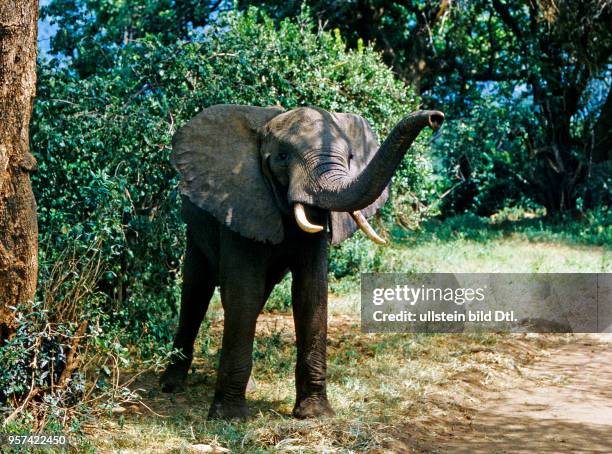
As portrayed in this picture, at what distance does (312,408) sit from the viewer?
5918 mm

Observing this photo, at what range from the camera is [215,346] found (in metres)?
8.48

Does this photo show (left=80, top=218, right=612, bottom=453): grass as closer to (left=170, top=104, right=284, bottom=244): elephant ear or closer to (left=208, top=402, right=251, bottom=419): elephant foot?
(left=208, top=402, right=251, bottom=419): elephant foot

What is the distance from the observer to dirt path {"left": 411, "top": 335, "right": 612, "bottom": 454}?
5.86m

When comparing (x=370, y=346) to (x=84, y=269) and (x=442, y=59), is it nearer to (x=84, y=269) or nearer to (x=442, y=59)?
(x=84, y=269)

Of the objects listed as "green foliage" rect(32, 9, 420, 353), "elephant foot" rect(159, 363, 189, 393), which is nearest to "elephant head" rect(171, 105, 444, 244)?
"green foliage" rect(32, 9, 420, 353)

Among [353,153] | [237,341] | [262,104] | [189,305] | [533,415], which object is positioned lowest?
[533,415]

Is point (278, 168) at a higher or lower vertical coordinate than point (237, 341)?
higher

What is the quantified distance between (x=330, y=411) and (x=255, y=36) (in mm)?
5259

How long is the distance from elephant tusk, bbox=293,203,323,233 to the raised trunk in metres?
0.11

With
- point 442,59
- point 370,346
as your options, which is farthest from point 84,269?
point 442,59

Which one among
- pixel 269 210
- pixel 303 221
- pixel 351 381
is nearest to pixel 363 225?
pixel 303 221

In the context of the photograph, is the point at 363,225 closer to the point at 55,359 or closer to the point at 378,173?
the point at 378,173

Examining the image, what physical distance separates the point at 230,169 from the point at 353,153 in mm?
874

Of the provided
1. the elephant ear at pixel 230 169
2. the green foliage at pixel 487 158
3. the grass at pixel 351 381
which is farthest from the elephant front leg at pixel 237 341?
the green foliage at pixel 487 158
